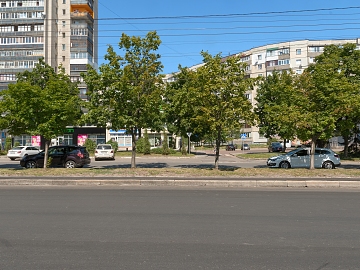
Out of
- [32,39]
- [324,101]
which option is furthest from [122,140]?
[324,101]

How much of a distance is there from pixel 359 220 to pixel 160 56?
13.7 m

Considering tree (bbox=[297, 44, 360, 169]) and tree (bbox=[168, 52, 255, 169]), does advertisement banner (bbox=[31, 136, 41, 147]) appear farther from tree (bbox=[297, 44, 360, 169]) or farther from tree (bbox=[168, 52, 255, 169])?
tree (bbox=[297, 44, 360, 169])

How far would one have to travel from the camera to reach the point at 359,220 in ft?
24.2

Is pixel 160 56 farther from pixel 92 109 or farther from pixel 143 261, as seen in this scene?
pixel 143 261

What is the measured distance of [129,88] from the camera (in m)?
17.1

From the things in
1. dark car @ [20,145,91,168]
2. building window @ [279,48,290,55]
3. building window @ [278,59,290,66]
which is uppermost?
building window @ [279,48,290,55]

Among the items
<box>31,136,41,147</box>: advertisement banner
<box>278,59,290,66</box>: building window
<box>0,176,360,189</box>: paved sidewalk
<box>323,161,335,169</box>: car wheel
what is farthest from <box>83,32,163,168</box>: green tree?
<box>278,59,290,66</box>: building window

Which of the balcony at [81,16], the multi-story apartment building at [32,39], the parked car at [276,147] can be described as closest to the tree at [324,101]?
the parked car at [276,147]

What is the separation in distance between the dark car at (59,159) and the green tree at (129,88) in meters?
4.76

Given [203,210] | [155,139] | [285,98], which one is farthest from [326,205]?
[155,139]

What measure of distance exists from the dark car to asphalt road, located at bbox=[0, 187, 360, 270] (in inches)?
425

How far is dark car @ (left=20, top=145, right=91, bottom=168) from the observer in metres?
21.2

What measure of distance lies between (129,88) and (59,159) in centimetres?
781

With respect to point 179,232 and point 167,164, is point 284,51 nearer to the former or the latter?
point 167,164
